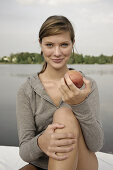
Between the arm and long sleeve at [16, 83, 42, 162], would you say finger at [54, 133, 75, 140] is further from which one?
long sleeve at [16, 83, 42, 162]

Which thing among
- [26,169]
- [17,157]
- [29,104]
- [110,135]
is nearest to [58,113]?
[29,104]

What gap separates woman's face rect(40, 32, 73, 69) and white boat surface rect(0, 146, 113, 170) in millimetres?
A: 762

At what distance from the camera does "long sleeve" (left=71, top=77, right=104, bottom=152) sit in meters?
1.09

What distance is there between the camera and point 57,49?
130 cm

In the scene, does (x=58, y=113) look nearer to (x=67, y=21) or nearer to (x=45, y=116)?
(x=45, y=116)

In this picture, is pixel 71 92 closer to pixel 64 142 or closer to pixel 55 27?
pixel 64 142

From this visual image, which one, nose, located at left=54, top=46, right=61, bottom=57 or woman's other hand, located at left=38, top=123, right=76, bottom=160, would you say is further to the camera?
nose, located at left=54, top=46, right=61, bottom=57

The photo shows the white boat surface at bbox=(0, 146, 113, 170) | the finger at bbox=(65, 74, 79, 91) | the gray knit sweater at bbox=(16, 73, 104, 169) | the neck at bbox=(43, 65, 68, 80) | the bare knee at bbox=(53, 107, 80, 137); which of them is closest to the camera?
the finger at bbox=(65, 74, 79, 91)

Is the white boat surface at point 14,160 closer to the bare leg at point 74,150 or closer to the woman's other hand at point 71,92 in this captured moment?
the bare leg at point 74,150

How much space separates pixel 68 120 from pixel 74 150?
0.11 metres

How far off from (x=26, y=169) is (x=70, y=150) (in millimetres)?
328

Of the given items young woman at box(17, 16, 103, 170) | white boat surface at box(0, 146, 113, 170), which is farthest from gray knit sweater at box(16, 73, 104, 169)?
white boat surface at box(0, 146, 113, 170)

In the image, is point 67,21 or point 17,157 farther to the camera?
point 17,157

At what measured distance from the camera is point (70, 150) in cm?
111
